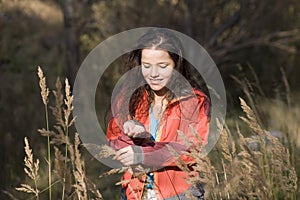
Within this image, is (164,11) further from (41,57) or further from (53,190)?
(53,190)

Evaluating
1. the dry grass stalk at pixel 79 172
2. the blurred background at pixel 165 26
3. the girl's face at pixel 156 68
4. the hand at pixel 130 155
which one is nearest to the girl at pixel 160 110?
the girl's face at pixel 156 68

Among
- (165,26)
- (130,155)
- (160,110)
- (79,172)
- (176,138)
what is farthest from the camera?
(165,26)

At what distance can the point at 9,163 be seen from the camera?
4215 mm

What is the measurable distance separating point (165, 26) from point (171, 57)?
15.3 ft

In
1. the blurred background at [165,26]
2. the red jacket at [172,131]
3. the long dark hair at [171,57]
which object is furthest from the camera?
the blurred background at [165,26]

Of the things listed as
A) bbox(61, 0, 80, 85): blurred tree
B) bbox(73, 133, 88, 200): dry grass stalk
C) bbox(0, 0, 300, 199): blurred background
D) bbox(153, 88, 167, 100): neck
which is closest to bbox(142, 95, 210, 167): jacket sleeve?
bbox(153, 88, 167, 100): neck

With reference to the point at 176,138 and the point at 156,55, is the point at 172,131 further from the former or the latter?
the point at 156,55

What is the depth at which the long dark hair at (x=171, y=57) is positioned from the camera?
233 cm

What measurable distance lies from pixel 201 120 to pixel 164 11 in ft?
15.9

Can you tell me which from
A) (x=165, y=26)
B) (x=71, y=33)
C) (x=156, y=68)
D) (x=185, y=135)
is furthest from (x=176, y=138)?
(x=165, y=26)

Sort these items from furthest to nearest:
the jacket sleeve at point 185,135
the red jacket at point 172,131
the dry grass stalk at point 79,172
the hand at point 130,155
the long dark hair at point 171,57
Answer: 1. the long dark hair at point 171,57
2. the red jacket at point 172,131
3. the jacket sleeve at point 185,135
4. the hand at point 130,155
5. the dry grass stalk at point 79,172

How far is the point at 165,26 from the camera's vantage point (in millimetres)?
6926

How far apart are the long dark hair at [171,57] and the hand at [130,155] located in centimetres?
38

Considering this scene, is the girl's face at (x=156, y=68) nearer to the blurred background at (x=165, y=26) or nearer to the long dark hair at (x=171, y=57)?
the long dark hair at (x=171, y=57)
